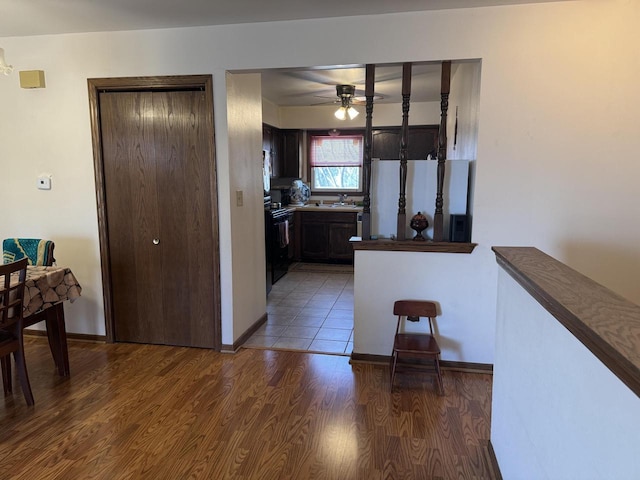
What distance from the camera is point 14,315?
2.37 metres

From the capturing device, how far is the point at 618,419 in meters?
0.84

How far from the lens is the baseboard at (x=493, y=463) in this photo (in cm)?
187

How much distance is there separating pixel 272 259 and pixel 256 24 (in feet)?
9.25

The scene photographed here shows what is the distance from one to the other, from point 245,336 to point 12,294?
1.67 metres

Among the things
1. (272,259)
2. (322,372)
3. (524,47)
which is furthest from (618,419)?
(272,259)

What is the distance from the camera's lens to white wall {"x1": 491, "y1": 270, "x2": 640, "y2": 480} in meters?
0.86

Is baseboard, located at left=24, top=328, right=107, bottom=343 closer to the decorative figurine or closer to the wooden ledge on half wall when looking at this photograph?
the wooden ledge on half wall

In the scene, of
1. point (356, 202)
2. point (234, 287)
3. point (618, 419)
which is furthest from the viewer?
point (356, 202)

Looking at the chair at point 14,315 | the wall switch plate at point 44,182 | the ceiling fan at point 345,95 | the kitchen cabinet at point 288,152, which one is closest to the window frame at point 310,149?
the kitchen cabinet at point 288,152

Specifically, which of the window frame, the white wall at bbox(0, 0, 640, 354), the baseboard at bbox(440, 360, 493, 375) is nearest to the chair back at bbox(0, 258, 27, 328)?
the white wall at bbox(0, 0, 640, 354)

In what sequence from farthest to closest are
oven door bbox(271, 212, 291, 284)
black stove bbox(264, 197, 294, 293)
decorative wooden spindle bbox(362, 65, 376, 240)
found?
oven door bbox(271, 212, 291, 284) < black stove bbox(264, 197, 294, 293) < decorative wooden spindle bbox(362, 65, 376, 240)

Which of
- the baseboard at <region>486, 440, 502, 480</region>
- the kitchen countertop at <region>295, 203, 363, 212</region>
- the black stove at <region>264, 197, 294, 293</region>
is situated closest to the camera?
the baseboard at <region>486, 440, 502, 480</region>

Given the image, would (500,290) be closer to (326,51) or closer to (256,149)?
(326,51)

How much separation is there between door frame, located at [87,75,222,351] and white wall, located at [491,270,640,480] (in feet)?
6.73
